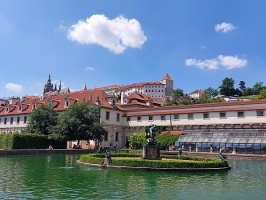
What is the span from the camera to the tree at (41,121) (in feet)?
183

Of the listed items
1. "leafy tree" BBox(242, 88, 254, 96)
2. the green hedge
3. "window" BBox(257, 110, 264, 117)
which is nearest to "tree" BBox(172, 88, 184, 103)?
"leafy tree" BBox(242, 88, 254, 96)

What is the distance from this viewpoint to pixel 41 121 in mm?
56031

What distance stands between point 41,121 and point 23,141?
28.6 ft

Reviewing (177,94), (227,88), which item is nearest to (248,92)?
→ (227,88)

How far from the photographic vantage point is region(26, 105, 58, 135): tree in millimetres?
55750

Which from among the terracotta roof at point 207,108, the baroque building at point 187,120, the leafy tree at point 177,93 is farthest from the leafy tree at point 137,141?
the leafy tree at point 177,93

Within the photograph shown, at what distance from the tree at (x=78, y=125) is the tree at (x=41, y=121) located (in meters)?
4.56

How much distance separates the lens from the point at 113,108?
212 feet

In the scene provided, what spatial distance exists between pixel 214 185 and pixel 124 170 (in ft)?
26.4

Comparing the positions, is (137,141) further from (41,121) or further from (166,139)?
(41,121)

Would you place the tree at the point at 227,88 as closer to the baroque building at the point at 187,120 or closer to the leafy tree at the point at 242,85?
the leafy tree at the point at 242,85

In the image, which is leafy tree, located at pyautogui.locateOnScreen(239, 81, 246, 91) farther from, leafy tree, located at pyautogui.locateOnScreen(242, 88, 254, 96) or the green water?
the green water

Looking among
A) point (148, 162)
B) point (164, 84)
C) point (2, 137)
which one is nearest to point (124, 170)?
point (148, 162)

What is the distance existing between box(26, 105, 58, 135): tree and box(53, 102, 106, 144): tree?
456 centimetres
